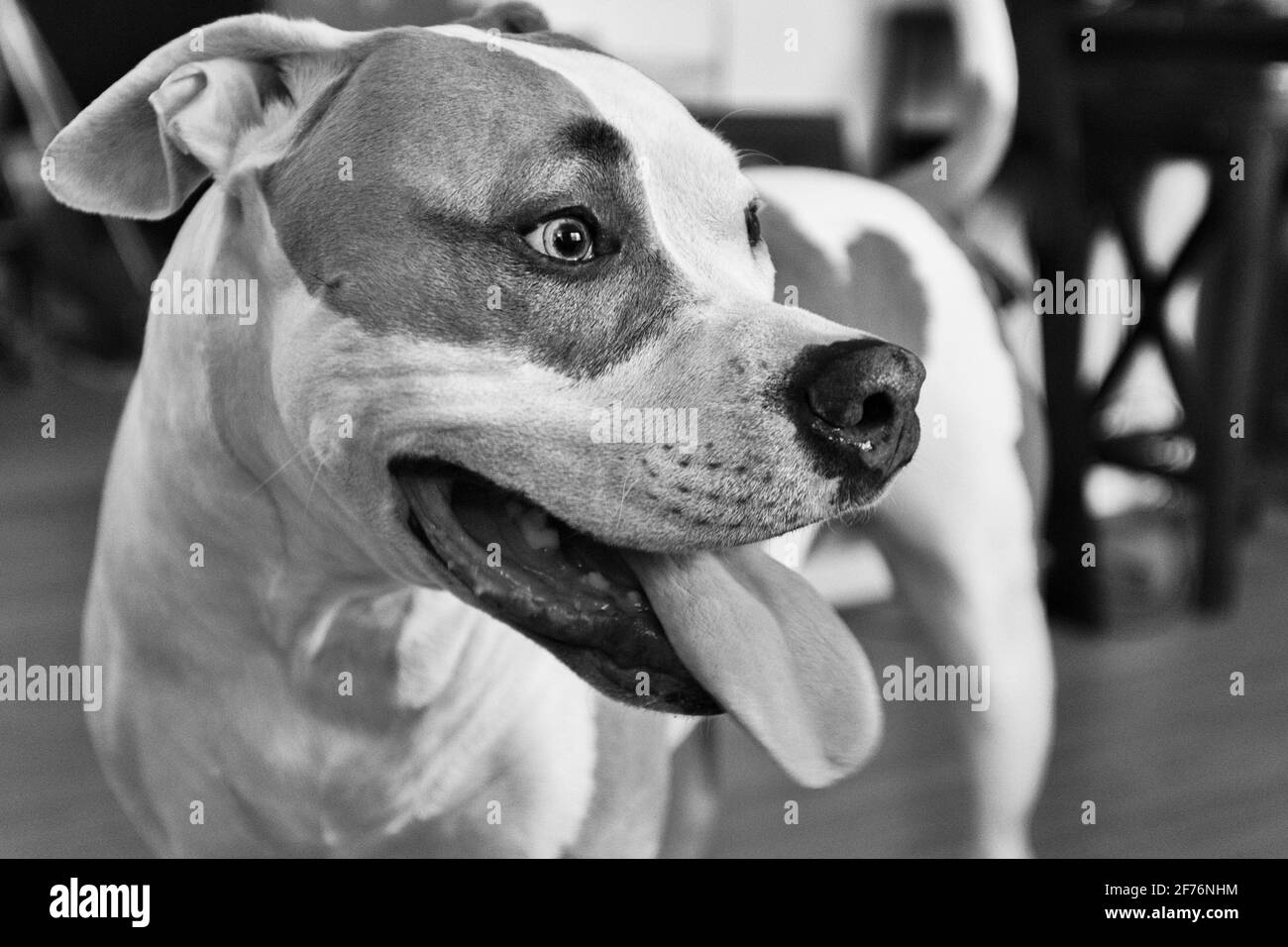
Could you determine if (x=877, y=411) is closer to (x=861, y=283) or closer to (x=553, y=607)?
(x=553, y=607)

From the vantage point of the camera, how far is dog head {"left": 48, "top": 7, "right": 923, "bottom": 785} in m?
0.87

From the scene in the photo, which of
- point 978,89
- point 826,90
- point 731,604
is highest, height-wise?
point 826,90

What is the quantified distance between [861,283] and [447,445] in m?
0.66

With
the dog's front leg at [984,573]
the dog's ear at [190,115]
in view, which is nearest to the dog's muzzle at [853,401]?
the dog's ear at [190,115]

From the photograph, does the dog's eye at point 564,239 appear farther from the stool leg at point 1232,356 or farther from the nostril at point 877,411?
the stool leg at point 1232,356

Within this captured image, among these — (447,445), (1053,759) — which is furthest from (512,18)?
(1053,759)

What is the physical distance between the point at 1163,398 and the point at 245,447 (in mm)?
2781

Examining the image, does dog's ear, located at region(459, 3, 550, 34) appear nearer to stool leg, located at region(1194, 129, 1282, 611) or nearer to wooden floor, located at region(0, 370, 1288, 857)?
wooden floor, located at region(0, 370, 1288, 857)

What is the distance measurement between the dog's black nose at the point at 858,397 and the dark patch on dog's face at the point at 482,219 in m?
0.11

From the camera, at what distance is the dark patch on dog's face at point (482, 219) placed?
0.88m

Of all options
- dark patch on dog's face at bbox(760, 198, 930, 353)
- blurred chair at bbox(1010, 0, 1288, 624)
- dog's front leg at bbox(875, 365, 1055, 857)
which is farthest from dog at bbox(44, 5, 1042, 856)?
blurred chair at bbox(1010, 0, 1288, 624)
